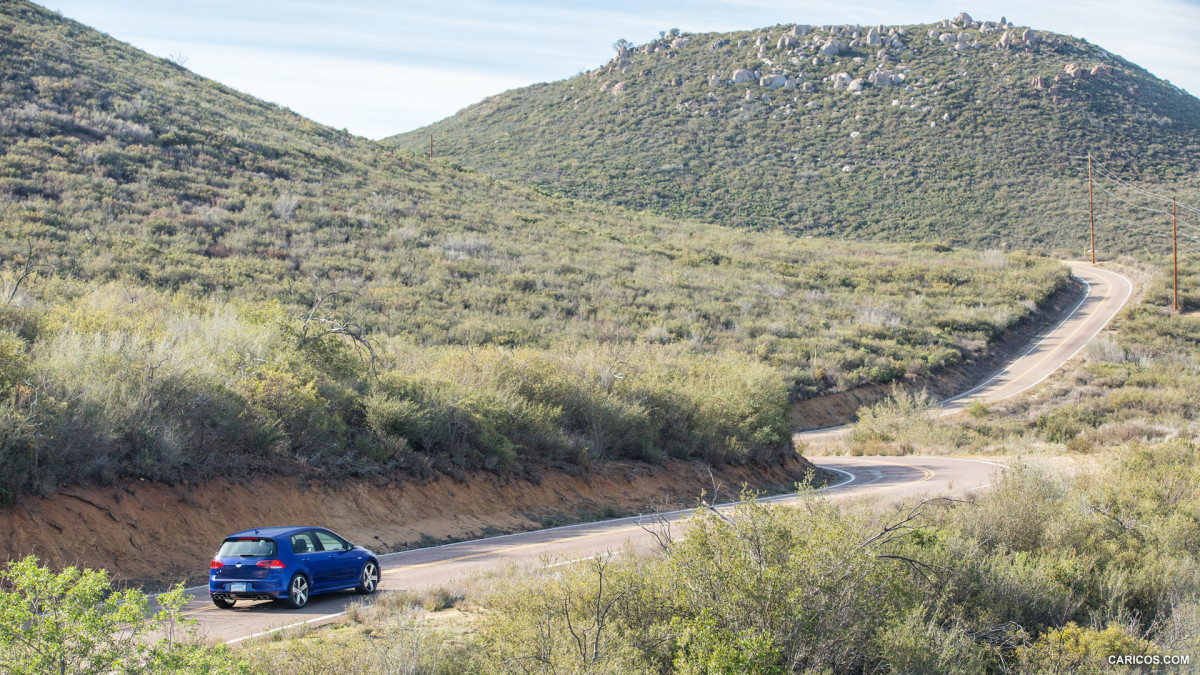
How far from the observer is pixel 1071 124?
83.2 m

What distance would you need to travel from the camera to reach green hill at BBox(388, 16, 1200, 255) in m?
74.9

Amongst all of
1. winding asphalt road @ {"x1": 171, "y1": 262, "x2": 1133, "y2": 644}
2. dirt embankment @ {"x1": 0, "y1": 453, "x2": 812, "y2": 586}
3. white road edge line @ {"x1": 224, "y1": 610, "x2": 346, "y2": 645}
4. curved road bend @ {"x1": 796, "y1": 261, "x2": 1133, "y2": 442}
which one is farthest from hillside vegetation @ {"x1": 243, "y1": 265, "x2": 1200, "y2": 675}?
curved road bend @ {"x1": 796, "y1": 261, "x2": 1133, "y2": 442}

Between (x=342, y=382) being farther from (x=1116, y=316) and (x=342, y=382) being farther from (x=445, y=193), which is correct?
(x=1116, y=316)

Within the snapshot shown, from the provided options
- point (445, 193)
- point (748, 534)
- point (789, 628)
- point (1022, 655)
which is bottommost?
point (1022, 655)

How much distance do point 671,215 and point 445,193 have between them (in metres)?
27.6

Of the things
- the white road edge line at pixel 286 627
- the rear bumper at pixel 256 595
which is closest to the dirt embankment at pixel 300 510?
the rear bumper at pixel 256 595

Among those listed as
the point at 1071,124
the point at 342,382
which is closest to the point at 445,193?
the point at 342,382

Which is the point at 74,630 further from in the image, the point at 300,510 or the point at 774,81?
the point at 774,81

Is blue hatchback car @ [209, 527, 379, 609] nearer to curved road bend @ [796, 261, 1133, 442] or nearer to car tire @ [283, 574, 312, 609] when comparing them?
car tire @ [283, 574, 312, 609]

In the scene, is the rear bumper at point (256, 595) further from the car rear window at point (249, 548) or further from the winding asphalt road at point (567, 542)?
the car rear window at point (249, 548)

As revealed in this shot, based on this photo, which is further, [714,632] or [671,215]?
[671,215]

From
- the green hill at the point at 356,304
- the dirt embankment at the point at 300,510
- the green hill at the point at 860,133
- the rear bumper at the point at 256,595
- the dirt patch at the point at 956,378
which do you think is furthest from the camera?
the green hill at the point at 860,133

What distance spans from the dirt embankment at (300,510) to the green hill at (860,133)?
185 ft

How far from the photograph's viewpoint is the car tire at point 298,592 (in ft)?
30.1
